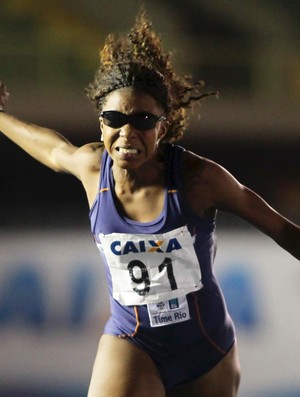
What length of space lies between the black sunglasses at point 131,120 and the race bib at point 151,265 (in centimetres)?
29

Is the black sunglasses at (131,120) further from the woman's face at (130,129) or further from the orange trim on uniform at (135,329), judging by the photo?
the orange trim on uniform at (135,329)

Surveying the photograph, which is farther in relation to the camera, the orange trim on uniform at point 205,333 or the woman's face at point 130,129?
the orange trim on uniform at point 205,333

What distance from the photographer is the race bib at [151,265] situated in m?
2.58

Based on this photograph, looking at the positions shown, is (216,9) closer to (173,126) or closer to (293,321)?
(293,321)

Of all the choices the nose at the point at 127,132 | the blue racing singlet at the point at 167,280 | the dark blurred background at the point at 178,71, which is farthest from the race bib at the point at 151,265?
the dark blurred background at the point at 178,71

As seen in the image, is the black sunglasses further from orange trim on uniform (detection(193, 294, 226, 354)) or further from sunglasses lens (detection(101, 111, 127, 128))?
orange trim on uniform (detection(193, 294, 226, 354))

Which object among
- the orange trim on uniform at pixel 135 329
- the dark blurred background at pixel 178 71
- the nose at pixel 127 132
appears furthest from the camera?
the dark blurred background at pixel 178 71

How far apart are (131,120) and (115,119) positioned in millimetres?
45

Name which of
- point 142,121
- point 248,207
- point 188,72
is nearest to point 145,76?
point 142,121

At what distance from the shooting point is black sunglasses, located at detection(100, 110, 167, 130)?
2.54 metres

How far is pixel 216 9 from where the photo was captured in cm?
479

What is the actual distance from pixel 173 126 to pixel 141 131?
23 cm

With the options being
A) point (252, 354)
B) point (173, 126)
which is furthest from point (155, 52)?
point (252, 354)

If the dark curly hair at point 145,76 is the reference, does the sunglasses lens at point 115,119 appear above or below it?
below
